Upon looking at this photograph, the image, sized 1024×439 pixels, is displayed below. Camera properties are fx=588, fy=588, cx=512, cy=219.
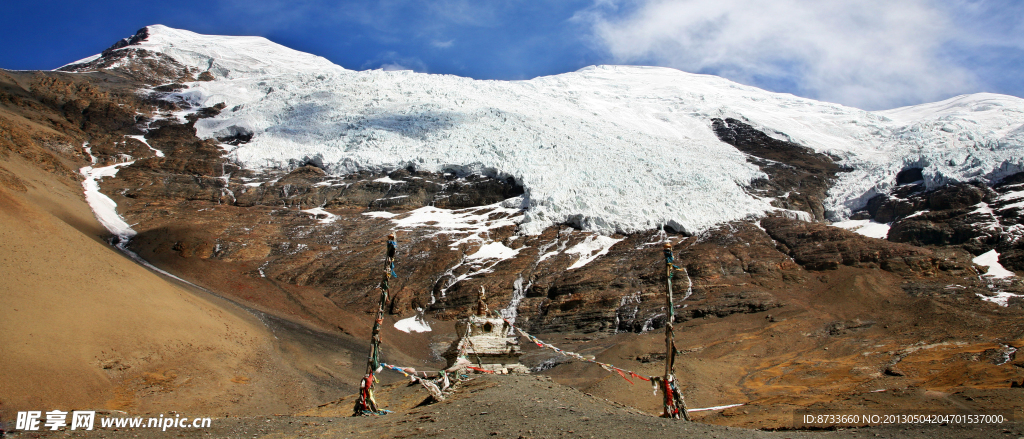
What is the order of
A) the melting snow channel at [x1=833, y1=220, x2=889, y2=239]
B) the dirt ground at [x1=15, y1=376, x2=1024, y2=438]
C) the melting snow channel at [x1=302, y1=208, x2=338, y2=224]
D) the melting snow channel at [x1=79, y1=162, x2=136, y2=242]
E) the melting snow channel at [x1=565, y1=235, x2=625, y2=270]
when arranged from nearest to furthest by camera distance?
the dirt ground at [x1=15, y1=376, x2=1024, y2=438]
the melting snow channel at [x1=79, y1=162, x2=136, y2=242]
the melting snow channel at [x1=565, y1=235, x2=625, y2=270]
the melting snow channel at [x1=302, y1=208, x2=338, y2=224]
the melting snow channel at [x1=833, y1=220, x2=889, y2=239]

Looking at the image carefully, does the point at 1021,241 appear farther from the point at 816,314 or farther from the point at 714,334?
the point at 714,334

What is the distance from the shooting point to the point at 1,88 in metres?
72.7

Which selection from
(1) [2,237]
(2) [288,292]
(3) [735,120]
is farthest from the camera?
(3) [735,120]

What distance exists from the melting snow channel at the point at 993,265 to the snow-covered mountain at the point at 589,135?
56.8 feet

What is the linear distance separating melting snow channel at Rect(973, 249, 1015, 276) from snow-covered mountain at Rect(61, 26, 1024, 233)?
56.8ft

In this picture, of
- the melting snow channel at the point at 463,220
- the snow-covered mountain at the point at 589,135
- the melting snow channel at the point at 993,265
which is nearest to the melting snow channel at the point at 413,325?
the melting snow channel at the point at 463,220

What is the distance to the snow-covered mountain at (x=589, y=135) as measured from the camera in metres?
68.7

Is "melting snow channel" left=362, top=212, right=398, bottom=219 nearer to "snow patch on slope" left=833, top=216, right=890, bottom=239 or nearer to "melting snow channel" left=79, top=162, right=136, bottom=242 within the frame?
"melting snow channel" left=79, top=162, right=136, bottom=242

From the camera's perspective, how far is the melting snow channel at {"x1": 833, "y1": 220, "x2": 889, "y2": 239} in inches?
2645

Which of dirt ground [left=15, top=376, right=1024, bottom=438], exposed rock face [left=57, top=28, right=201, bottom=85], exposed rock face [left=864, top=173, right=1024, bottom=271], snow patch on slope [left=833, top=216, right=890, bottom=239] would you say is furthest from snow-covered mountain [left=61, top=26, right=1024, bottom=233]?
dirt ground [left=15, top=376, right=1024, bottom=438]

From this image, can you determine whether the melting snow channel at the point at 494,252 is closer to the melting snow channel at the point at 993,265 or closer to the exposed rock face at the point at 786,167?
the exposed rock face at the point at 786,167

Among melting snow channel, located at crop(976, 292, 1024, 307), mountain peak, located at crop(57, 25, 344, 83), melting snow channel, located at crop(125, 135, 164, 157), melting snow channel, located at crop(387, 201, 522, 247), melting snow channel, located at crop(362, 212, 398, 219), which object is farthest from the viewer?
mountain peak, located at crop(57, 25, 344, 83)

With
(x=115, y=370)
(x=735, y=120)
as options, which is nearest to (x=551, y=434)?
(x=115, y=370)

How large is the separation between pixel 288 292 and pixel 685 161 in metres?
55.9
